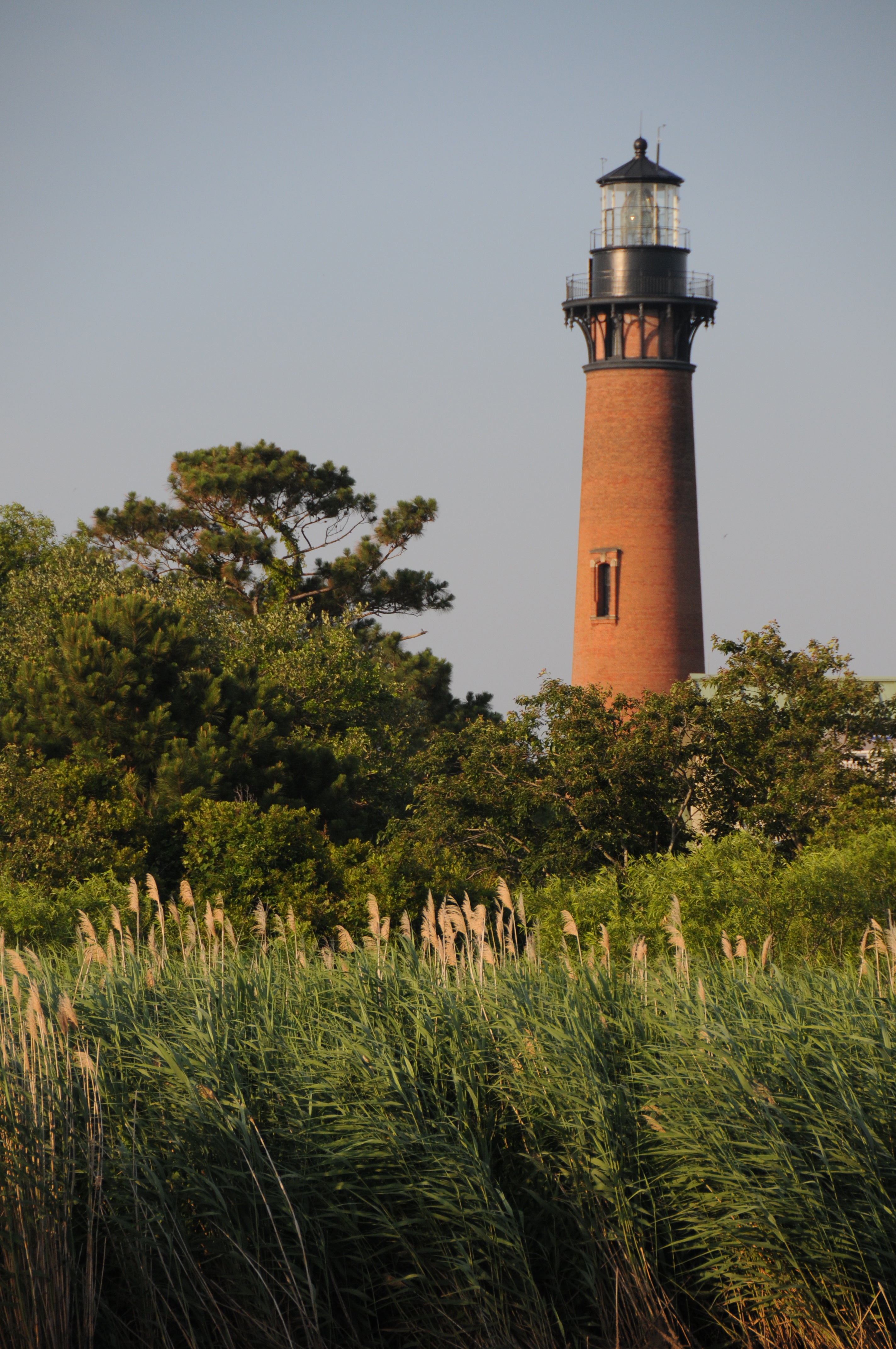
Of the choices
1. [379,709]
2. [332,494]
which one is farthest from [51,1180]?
[332,494]

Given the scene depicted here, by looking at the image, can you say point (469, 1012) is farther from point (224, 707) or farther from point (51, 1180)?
point (224, 707)

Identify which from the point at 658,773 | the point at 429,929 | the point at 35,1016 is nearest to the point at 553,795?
the point at 658,773

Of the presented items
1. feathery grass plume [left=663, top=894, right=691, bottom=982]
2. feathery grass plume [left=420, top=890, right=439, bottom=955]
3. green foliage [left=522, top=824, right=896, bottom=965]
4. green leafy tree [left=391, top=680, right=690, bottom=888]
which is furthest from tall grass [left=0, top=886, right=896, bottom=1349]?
green leafy tree [left=391, top=680, right=690, bottom=888]

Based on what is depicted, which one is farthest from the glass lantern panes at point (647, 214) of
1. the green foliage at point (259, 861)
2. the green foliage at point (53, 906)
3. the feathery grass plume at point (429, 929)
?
the feathery grass plume at point (429, 929)

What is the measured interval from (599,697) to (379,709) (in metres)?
9.14

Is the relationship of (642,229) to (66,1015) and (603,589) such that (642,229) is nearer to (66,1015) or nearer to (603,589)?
(603,589)

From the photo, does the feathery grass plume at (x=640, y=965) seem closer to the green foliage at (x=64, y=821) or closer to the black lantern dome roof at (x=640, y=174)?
the green foliage at (x=64, y=821)

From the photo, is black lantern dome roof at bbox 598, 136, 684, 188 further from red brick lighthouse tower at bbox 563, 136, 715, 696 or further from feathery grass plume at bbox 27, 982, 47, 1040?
feathery grass plume at bbox 27, 982, 47, 1040

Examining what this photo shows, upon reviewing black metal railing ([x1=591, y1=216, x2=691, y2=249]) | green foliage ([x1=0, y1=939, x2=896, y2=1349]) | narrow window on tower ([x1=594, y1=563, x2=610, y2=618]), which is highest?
black metal railing ([x1=591, y1=216, x2=691, y2=249])

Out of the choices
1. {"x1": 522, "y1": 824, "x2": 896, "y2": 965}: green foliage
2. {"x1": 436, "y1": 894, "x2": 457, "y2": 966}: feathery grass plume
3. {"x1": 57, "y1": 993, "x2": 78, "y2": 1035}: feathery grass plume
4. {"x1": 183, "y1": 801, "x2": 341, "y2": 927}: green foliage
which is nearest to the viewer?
{"x1": 57, "y1": 993, "x2": 78, "y2": 1035}: feathery grass plume

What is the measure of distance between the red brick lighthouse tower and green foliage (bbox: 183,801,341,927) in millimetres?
12387

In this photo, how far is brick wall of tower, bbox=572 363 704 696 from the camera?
2970 cm

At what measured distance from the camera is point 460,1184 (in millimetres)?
6598

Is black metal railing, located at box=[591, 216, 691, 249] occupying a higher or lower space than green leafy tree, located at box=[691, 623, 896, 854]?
higher
